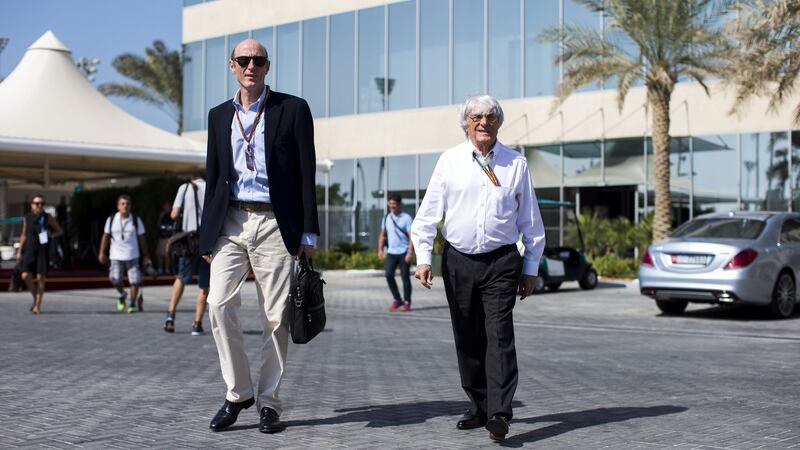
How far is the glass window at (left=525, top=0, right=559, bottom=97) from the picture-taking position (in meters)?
31.7

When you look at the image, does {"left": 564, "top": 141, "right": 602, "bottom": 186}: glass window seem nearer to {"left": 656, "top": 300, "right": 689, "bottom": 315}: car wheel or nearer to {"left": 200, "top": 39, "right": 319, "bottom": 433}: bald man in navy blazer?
{"left": 656, "top": 300, "right": 689, "bottom": 315}: car wheel

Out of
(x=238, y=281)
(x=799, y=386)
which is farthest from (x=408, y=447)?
(x=799, y=386)

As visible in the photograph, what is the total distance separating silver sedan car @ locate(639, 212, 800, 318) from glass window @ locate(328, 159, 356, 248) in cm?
2175

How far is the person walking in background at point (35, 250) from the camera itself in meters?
15.4

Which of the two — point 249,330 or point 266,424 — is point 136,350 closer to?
point 249,330

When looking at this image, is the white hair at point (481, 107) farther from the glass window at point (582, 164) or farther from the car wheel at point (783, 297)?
the glass window at point (582, 164)

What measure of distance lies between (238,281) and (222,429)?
0.81 meters

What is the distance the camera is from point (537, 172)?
106ft

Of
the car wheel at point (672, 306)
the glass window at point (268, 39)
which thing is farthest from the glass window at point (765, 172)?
the glass window at point (268, 39)

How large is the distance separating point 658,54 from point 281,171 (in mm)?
21183

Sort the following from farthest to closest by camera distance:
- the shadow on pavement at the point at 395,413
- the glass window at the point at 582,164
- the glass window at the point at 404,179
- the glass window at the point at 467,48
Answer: the glass window at the point at 404,179, the glass window at the point at 467,48, the glass window at the point at 582,164, the shadow on pavement at the point at 395,413

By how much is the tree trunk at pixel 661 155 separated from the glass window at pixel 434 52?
9964 millimetres

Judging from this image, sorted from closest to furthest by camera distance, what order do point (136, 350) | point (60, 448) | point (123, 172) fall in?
point (60, 448)
point (136, 350)
point (123, 172)

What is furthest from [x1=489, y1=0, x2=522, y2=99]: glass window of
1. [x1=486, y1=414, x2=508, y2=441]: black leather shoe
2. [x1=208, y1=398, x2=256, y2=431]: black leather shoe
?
[x1=486, y1=414, x2=508, y2=441]: black leather shoe
